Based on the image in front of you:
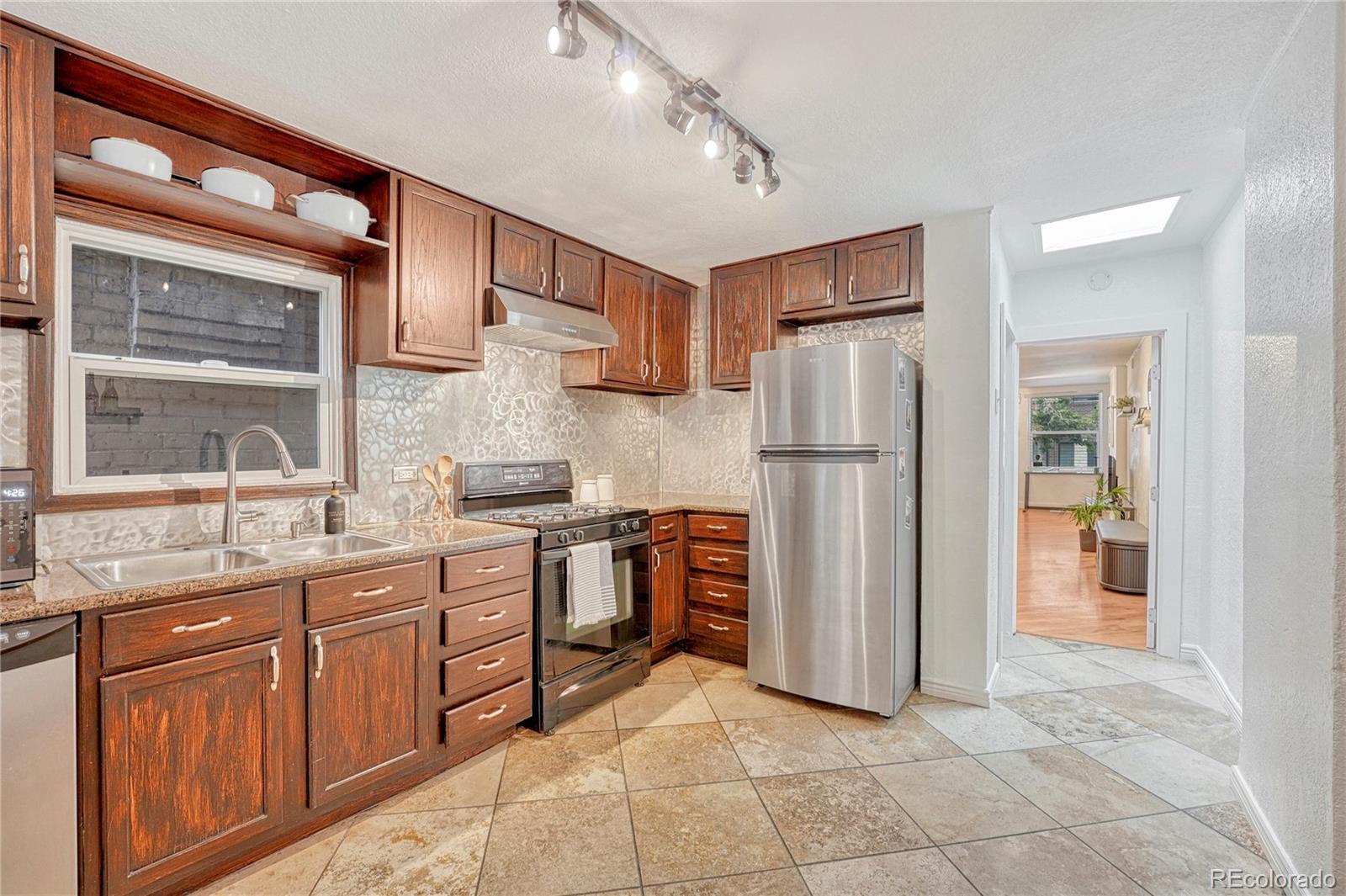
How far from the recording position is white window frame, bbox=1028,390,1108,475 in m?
11.0

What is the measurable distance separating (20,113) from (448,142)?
46.9 inches

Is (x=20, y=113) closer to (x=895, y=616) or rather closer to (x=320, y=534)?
(x=320, y=534)

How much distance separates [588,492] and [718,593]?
41.2 inches

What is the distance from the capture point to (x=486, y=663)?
252cm

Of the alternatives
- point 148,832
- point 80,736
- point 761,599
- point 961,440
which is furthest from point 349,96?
→ point 961,440

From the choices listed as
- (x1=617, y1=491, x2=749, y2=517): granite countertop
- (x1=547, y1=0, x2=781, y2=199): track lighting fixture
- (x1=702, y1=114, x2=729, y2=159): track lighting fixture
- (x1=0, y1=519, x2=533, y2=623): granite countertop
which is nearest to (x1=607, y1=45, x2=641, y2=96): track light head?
(x1=547, y1=0, x2=781, y2=199): track lighting fixture

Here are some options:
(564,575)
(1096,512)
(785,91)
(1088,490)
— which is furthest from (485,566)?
(1088,490)

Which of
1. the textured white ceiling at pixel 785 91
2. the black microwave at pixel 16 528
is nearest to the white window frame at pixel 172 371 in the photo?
the black microwave at pixel 16 528

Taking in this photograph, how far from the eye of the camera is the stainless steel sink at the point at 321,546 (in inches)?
90.0

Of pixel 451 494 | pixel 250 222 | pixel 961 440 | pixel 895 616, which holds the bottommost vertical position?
pixel 895 616

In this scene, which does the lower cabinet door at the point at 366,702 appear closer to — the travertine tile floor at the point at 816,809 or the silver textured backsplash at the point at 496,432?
the travertine tile floor at the point at 816,809

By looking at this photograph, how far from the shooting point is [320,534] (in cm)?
256

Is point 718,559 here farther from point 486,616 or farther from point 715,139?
point 715,139

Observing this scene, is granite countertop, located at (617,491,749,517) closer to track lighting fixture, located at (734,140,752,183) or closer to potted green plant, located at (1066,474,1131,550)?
track lighting fixture, located at (734,140,752,183)
